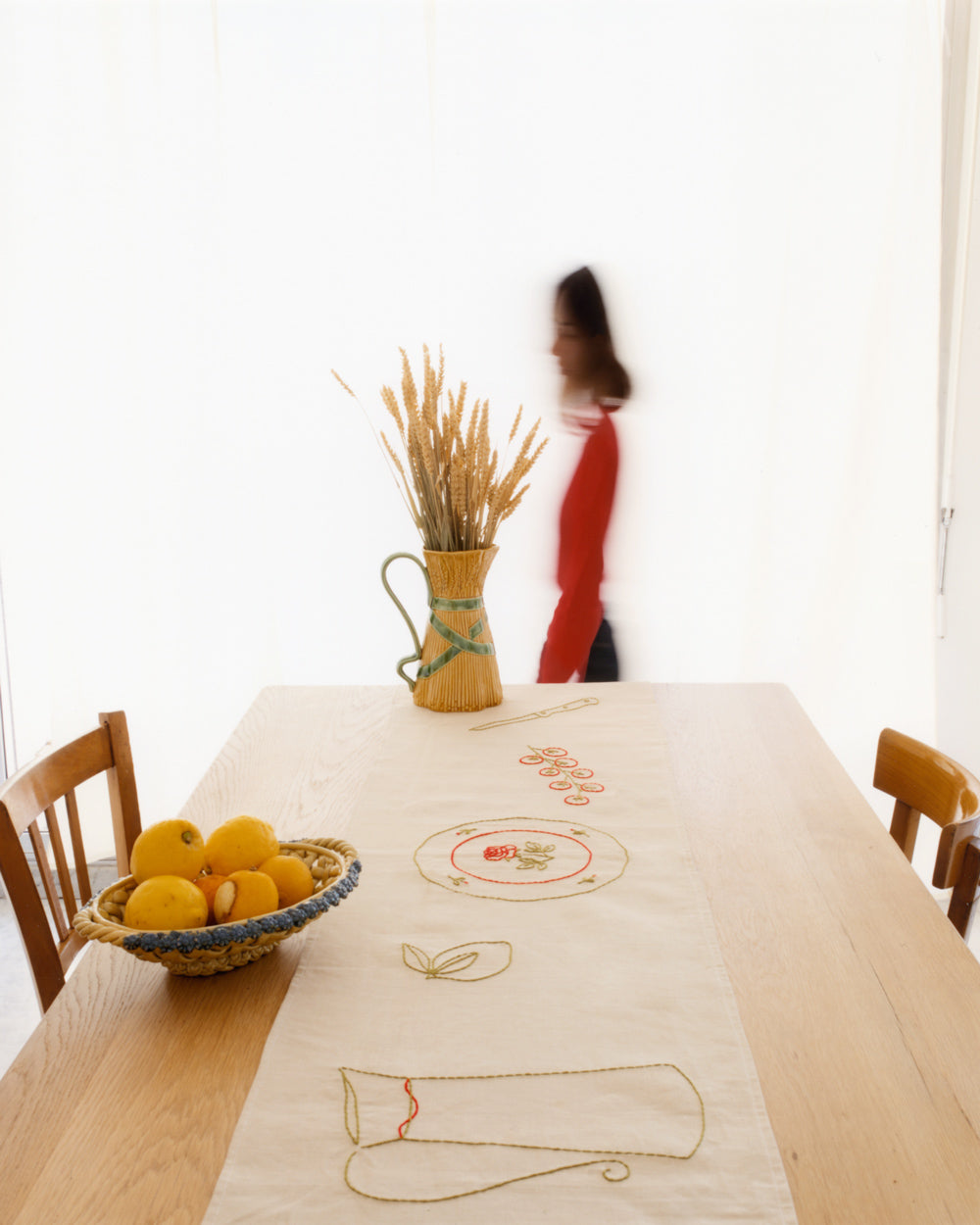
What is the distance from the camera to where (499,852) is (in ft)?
4.17

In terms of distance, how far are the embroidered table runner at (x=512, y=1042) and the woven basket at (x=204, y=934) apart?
2.4 inches

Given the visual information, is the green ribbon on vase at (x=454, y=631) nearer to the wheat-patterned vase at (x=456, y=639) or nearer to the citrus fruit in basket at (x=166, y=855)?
the wheat-patterned vase at (x=456, y=639)

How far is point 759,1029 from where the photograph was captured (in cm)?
94

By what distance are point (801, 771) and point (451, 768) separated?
0.47 m

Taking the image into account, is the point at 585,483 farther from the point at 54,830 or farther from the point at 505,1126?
the point at 505,1126

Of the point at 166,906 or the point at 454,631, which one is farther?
the point at 454,631

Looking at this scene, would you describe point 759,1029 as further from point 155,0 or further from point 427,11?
point 155,0

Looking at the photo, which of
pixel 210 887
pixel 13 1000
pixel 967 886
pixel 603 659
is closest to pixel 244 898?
pixel 210 887

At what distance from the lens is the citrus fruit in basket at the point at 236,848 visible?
1062 millimetres

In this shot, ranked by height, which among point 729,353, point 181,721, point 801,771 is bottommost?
point 181,721

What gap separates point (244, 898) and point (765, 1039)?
46 centimetres

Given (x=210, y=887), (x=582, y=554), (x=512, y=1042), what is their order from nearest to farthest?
(x=512, y=1042)
(x=210, y=887)
(x=582, y=554)

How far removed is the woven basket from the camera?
957mm

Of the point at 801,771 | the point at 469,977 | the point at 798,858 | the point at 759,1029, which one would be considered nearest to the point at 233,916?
the point at 469,977
